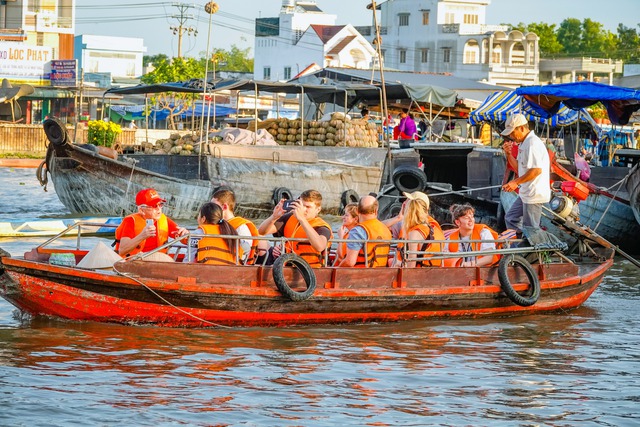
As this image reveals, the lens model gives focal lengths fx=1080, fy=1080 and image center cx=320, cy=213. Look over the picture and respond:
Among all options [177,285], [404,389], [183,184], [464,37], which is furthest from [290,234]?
[464,37]

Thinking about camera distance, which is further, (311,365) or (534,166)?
(534,166)

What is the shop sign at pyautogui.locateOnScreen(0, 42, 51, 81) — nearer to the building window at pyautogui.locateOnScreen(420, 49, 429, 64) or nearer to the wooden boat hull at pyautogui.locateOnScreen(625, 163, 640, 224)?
the wooden boat hull at pyautogui.locateOnScreen(625, 163, 640, 224)

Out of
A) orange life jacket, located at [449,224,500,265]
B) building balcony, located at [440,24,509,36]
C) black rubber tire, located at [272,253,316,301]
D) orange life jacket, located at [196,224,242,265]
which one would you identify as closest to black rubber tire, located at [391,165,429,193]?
orange life jacket, located at [449,224,500,265]

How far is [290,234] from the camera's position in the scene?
11.2 meters

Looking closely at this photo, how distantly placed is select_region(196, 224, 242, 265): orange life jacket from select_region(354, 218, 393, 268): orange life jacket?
4.90 feet

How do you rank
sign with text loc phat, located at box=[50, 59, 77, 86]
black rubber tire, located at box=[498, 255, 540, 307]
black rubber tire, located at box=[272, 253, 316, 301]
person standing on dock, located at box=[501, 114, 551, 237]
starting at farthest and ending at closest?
sign with text loc phat, located at box=[50, 59, 77, 86] < person standing on dock, located at box=[501, 114, 551, 237] < black rubber tire, located at box=[498, 255, 540, 307] < black rubber tire, located at box=[272, 253, 316, 301]

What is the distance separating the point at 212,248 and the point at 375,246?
5.78ft

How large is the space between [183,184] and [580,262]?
34.3ft

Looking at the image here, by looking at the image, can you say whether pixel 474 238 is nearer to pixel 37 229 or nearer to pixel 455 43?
pixel 37 229

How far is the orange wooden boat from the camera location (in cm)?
1023

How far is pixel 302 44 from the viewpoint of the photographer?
89.9 meters

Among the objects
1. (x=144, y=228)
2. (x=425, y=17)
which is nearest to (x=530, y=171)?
(x=144, y=228)

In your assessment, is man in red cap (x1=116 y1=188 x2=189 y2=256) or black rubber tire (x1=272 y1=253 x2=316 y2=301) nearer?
black rubber tire (x1=272 y1=253 x2=316 y2=301)

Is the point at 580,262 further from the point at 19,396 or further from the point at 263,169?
the point at 263,169
